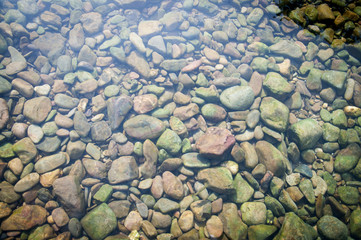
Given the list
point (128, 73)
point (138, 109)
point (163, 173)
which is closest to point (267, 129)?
point (163, 173)

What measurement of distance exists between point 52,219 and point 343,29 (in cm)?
1022

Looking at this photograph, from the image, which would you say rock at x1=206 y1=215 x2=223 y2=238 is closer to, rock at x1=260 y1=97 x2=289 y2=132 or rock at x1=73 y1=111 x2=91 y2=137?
rock at x1=260 y1=97 x2=289 y2=132

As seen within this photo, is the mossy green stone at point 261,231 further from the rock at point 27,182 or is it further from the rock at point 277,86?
the rock at point 27,182

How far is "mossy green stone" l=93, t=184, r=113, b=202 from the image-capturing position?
438 cm

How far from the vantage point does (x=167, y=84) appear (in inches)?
233

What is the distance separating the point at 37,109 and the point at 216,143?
517cm

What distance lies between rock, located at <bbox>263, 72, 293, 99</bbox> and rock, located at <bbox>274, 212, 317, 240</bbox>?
3.33m

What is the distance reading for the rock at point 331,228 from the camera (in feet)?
12.8

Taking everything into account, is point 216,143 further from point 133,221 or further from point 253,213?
point 133,221

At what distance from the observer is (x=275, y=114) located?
202 inches

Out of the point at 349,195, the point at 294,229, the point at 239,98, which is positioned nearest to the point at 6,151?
the point at 239,98

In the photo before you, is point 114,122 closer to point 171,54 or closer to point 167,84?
point 167,84

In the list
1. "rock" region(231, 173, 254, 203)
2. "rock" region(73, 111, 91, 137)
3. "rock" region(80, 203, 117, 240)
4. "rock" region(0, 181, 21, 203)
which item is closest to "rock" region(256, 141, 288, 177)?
"rock" region(231, 173, 254, 203)

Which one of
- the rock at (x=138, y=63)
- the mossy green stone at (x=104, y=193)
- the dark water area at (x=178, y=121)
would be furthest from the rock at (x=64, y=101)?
the mossy green stone at (x=104, y=193)
